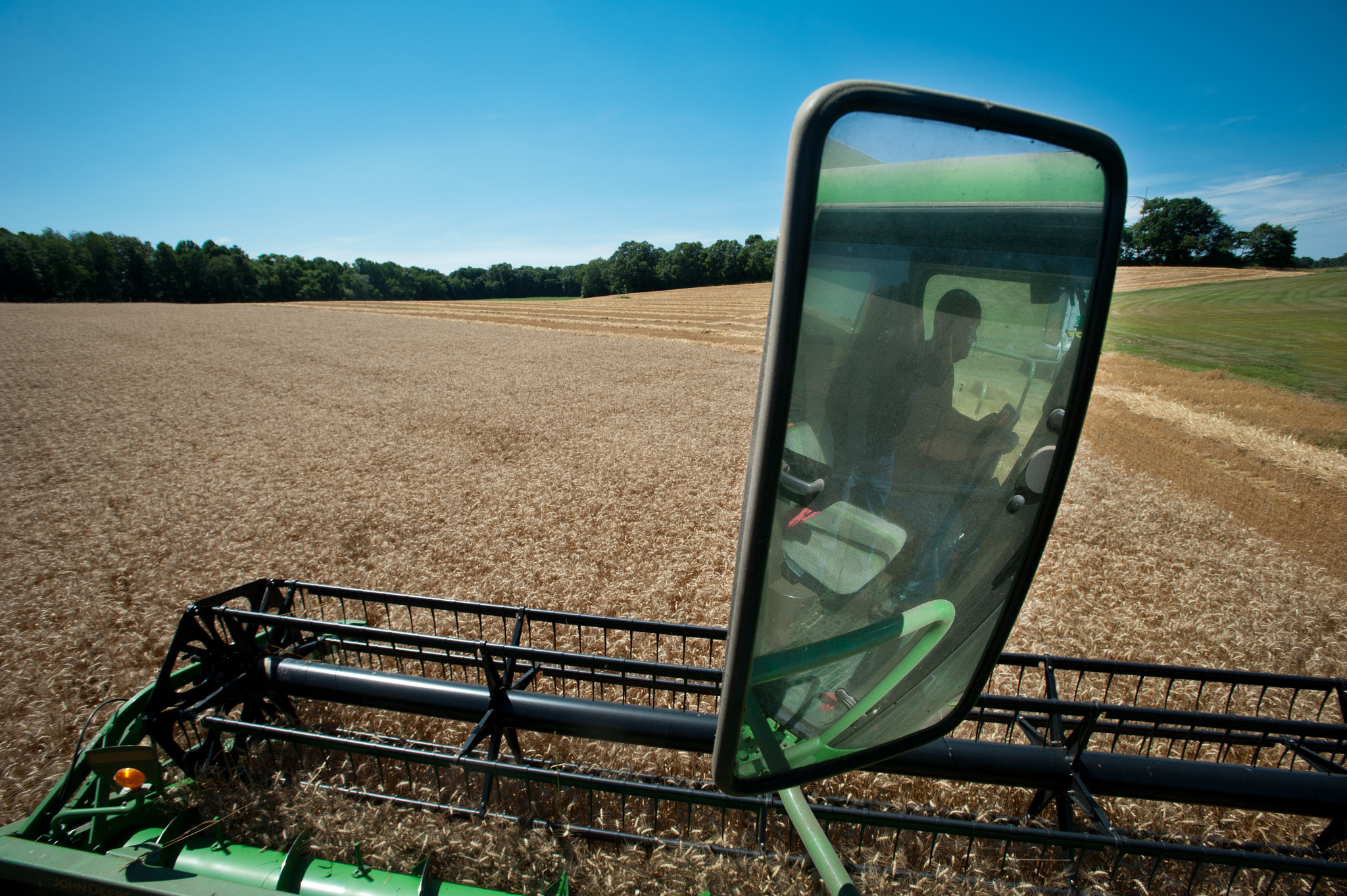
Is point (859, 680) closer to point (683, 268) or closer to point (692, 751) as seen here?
point (692, 751)

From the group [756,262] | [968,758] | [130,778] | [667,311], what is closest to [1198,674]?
[968,758]

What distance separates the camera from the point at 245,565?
531 centimetres

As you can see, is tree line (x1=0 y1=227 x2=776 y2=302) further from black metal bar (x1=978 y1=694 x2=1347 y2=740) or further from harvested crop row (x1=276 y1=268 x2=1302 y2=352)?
black metal bar (x1=978 y1=694 x2=1347 y2=740)

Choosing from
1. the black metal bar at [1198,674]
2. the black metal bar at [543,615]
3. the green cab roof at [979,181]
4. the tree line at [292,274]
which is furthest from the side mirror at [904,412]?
the tree line at [292,274]

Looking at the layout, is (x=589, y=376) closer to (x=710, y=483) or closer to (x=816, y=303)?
(x=710, y=483)

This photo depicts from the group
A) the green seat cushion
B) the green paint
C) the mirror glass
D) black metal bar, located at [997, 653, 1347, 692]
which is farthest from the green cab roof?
the green paint

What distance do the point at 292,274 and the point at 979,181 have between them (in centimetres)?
8225

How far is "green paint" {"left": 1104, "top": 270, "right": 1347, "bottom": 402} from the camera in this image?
1527cm

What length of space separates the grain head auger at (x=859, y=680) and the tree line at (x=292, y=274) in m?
43.0

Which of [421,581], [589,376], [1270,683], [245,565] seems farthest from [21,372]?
[1270,683]

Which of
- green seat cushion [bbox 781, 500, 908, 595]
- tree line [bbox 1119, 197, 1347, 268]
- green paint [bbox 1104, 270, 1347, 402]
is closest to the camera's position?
green seat cushion [bbox 781, 500, 908, 595]

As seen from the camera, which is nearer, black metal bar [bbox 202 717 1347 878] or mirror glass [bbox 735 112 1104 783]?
mirror glass [bbox 735 112 1104 783]

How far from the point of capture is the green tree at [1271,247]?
5072 cm

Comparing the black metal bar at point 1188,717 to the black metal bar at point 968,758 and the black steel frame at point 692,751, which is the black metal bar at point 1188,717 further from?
the black metal bar at point 968,758
